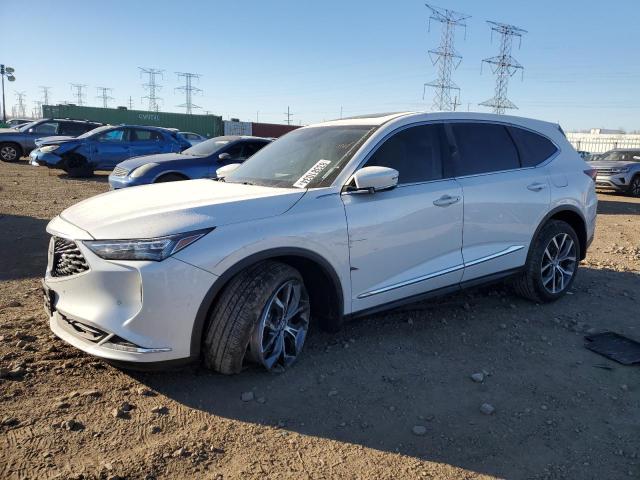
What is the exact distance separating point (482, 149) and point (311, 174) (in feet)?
5.59

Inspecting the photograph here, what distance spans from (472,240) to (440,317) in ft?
2.50

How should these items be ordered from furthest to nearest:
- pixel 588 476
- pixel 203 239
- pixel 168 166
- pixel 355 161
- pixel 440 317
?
1. pixel 168 166
2. pixel 440 317
3. pixel 355 161
4. pixel 203 239
5. pixel 588 476

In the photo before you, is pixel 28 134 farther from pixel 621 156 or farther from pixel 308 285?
pixel 621 156

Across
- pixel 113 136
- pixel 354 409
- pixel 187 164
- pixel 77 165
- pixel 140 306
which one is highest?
pixel 113 136

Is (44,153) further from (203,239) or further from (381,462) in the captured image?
(381,462)

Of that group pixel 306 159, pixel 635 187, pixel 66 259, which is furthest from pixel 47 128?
pixel 635 187

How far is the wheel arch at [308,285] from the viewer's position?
3.01 meters

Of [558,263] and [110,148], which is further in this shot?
[110,148]

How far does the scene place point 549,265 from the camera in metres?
5.06

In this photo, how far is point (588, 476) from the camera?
2.58 metres

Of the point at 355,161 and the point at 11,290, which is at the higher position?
the point at 355,161

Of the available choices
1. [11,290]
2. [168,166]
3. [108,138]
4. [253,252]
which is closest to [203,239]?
[253,252]

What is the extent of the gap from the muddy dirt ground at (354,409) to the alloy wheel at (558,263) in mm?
540

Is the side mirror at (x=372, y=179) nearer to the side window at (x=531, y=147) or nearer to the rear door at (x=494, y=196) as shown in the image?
the rear door at (x=494, y=196)
